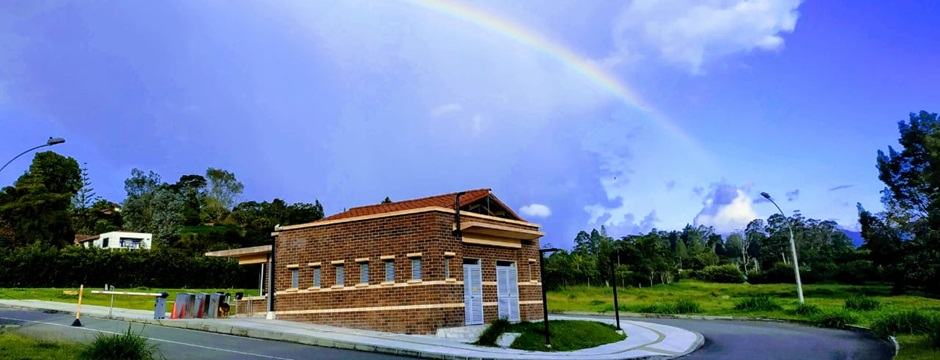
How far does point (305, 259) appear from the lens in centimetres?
1923

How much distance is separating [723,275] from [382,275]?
161ft

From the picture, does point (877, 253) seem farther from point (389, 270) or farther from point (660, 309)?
point (389, 270)

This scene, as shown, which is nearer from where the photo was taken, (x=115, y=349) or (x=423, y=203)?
(x=115, y=349)

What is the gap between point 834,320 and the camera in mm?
21016

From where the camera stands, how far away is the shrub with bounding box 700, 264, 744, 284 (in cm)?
5703

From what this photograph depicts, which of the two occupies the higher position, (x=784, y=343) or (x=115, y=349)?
(x=115, y=349)

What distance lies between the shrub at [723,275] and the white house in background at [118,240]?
5437 centimetres

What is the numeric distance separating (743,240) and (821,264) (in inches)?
1255

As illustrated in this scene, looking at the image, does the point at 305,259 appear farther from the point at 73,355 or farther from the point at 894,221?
the point at 894,221

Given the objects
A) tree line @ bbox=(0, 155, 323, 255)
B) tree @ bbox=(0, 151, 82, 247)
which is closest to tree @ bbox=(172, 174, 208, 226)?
tree line @ bbox=(0, 155, 323, 255)

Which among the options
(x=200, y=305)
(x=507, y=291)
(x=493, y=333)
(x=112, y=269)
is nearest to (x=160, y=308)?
(x=200, y=305)

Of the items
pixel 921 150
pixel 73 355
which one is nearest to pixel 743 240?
pixel 921 150

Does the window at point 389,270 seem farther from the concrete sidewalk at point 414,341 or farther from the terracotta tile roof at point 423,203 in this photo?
the terracotta tile roof at point 423,203

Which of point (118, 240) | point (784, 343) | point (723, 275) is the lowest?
point (784, 343)
